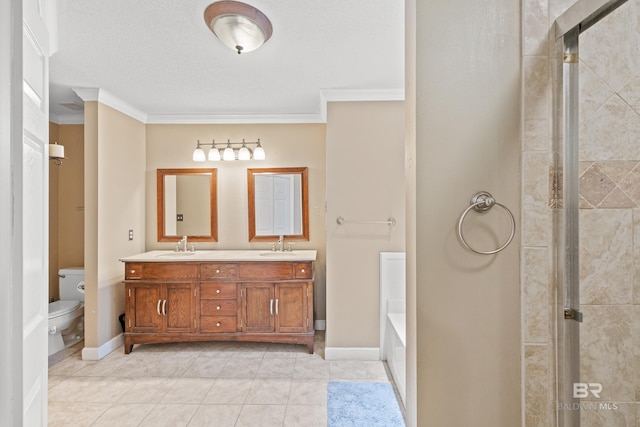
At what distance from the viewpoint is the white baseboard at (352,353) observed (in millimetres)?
2979

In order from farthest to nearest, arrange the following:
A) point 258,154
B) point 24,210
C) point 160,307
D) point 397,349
Result: 1. point 258,154
2. point 160,307
3. point 397,349
4. point 24,210

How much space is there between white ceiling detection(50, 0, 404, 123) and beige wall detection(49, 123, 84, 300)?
32cm

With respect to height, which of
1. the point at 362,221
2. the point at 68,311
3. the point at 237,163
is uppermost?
the point at 237,163

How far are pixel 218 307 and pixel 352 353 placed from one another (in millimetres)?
1280

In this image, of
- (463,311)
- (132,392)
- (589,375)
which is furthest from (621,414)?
(132,392)

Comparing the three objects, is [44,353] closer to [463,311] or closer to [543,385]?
[463,311]

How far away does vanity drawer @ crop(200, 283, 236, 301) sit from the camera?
3.10 meters

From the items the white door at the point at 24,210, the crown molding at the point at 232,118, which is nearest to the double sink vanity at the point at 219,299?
the crown molding at the point at 232,118

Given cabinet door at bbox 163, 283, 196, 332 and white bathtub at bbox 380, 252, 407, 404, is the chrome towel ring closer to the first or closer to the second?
white bathtub at bbox 380, 252, 407, 404

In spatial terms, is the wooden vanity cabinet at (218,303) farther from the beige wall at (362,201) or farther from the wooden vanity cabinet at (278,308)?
the beige wall at (362,201)

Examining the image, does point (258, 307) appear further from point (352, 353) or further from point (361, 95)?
point (361, 95)

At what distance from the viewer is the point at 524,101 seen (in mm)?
988

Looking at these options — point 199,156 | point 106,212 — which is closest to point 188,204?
point 199,156

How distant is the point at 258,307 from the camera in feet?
10.1
